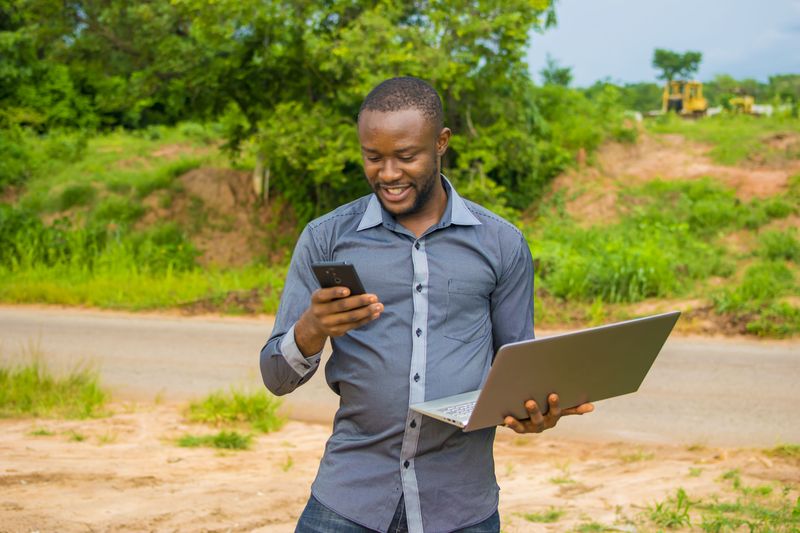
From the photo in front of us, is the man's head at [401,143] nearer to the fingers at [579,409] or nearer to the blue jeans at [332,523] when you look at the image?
the fingers at [579,409]

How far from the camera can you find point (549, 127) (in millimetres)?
17391

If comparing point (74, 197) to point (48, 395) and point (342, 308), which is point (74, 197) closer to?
point (48, 395)

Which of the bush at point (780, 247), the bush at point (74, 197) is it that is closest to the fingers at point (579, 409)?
the bush at point (780, 247)

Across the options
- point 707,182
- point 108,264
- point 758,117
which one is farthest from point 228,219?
point 758,117

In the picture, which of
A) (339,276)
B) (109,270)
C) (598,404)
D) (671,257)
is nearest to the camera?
(339,276)

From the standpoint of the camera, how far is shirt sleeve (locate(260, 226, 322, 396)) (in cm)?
253

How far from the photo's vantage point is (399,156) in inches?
103

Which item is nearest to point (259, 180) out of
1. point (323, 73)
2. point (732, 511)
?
point (323, 73)

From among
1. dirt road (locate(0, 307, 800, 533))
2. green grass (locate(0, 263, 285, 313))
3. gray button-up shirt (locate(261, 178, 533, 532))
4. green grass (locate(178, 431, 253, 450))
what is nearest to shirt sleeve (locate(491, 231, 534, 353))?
gray button-up shirt (locate(261, 178, 533, 532))

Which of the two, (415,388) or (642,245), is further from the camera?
(642,245)

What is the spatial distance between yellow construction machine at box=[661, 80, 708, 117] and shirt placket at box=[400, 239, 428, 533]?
27.6m

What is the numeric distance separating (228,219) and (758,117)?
11241 mm

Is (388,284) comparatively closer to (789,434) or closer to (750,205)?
(789,434)

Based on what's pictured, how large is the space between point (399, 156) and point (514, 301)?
1.75ft
